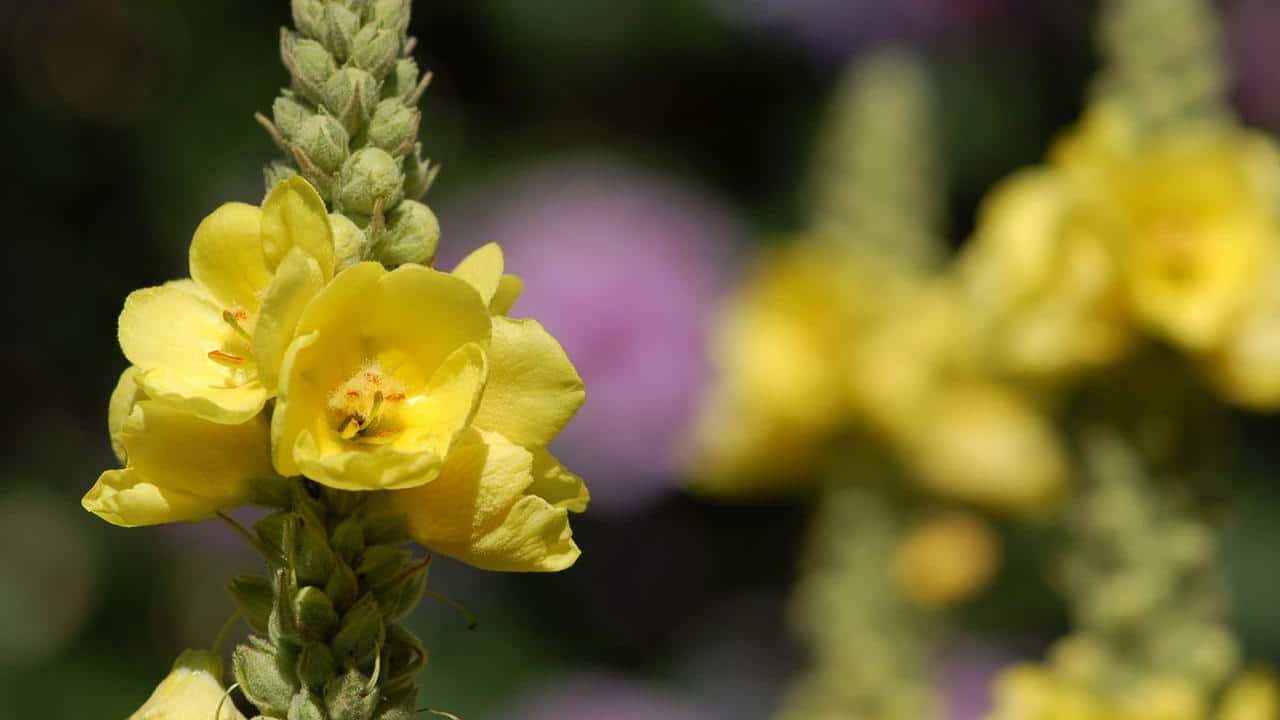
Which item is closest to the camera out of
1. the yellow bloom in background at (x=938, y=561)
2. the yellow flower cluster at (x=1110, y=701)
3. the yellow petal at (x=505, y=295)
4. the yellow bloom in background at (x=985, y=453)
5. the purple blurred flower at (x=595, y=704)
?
the yellow petal at (x=505, y=295)

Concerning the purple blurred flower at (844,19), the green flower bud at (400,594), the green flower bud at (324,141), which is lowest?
the green flower bud at (400,594)

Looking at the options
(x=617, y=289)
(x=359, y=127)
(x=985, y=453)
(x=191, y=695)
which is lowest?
(x=191, y=695)

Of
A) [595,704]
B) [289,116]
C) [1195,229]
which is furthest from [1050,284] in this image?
[595,704]

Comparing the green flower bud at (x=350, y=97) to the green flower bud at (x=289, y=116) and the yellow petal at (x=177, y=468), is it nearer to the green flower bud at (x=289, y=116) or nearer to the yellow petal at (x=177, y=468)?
the green flower bud at (x=289, y=116)

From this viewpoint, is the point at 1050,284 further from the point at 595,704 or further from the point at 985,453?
the point at 595,704

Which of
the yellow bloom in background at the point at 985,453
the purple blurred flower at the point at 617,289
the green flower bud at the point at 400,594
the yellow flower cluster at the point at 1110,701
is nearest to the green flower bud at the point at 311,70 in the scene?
the green flower bud at the point at 400,594

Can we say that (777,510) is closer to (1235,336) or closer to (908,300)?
(908,300)

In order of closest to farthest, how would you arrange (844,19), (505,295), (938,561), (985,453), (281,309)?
(281,309)
(505,295)
(938,561)
(985,453)
(844,19)
